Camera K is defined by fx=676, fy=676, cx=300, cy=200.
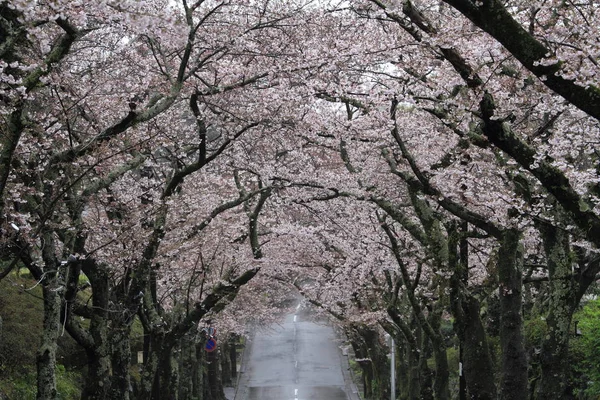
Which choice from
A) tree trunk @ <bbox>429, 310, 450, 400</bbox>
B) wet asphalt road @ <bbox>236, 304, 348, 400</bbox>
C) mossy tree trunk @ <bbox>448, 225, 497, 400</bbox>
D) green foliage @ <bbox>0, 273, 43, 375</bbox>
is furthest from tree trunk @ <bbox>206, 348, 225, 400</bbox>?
mossy tree trunk @ <bbox>448, 225, 497, 400</bbox>

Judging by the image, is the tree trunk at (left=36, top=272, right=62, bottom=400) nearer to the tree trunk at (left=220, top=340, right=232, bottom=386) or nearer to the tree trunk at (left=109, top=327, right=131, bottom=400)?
the tree trunk at (left=109, top=327, right=131, bottom=400)

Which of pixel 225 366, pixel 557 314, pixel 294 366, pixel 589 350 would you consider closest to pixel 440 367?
pixel 589 350

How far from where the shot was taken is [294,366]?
41656 millimetres

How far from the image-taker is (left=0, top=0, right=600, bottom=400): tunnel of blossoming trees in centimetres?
737

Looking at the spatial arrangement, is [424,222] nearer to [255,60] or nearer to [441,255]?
[441,255]

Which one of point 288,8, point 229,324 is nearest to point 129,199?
point 288,8

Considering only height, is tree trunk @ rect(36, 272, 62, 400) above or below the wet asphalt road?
below

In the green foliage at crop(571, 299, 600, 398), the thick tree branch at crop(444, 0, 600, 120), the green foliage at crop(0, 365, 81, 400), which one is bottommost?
the green foliage at crop(0, 365, 81, 400)

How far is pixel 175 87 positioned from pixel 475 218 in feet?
16.5

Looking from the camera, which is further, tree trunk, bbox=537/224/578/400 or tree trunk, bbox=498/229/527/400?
tree trunk, bbox=537/224/578/400

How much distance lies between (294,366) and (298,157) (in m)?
26.1

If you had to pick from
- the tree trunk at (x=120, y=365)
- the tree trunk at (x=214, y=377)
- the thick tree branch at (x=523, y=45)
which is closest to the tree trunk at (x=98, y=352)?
the tree trunk at (x=120, y=365)

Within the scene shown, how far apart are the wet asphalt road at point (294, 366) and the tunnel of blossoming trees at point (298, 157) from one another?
51.5ft

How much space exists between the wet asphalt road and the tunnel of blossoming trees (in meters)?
15.7
